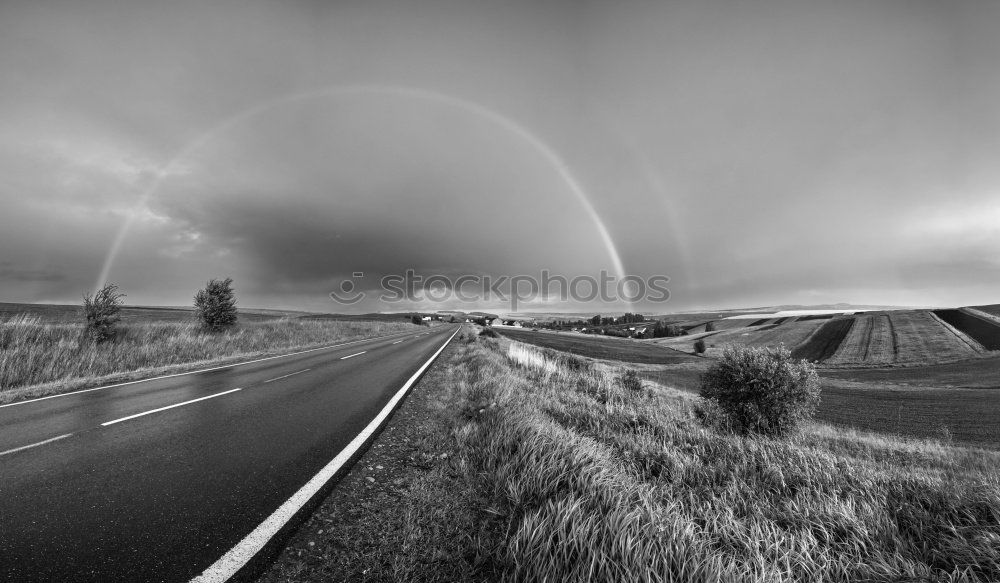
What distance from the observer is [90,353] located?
12.6 metres

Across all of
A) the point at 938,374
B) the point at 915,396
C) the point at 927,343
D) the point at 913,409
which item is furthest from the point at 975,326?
the point at 913,409

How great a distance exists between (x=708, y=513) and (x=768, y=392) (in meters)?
10.1

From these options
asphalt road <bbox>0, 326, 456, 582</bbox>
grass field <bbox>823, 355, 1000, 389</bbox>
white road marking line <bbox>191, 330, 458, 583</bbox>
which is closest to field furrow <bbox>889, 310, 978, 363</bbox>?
grass field <bbox>823, 355, 1000, 389</bbox>

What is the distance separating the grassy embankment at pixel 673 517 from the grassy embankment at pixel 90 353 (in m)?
12.4

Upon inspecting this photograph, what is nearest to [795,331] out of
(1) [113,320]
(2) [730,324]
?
(2) [730,324]

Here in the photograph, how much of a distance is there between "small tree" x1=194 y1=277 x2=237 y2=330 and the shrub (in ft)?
88.5

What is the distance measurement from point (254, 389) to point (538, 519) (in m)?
8.78

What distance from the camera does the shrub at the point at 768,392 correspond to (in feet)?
34.6

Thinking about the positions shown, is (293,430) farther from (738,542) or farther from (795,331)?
(795,331)

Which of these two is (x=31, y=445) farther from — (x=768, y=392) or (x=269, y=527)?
(x=768, y=392)

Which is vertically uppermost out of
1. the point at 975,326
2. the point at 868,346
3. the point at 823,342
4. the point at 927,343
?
the point at 975,326

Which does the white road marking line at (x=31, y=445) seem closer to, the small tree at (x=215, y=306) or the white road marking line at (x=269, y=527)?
the white road marking line at (x=269, y=527)

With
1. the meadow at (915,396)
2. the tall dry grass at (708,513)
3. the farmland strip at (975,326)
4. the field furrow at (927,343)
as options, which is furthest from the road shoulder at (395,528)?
the farmland strip at (975,326)

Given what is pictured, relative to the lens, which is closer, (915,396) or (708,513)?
(708,513)
